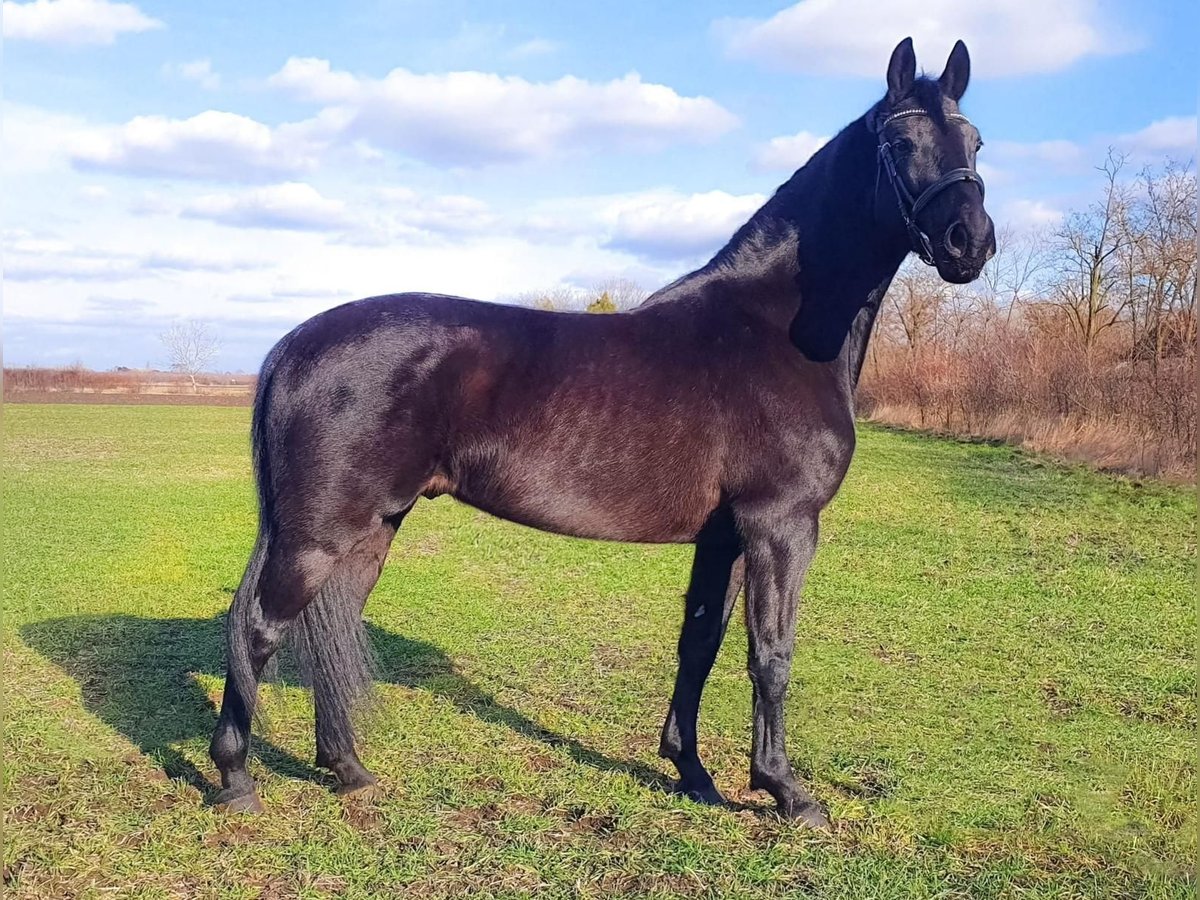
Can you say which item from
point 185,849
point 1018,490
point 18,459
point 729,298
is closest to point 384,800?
point 185,849

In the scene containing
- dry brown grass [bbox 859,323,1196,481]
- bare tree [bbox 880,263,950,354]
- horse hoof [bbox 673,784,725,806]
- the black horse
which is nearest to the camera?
the black horse

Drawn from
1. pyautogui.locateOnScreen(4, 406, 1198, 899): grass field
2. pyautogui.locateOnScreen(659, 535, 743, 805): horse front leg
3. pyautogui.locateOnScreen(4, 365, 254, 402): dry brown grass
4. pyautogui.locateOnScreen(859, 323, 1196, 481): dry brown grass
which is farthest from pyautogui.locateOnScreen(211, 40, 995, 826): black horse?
pyautogui.locateOnScreen(4, 365, 254, 402): dry brown grass

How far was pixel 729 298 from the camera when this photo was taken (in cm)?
358

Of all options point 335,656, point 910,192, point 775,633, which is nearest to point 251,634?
point 335,656

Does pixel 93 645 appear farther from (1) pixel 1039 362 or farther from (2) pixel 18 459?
(1) pixel 1039 362

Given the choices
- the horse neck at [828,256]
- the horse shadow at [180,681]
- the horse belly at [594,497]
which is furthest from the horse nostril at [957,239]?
the horse shadow at [180,681]

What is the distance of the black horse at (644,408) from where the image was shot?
3205mm

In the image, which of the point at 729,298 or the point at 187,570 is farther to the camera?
the point at 187,570

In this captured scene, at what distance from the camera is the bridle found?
310 cm

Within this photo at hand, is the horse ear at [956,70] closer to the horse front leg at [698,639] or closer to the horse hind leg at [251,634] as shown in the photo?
the horse front leg at [698,639]

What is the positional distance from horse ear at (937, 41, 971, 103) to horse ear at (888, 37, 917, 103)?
0.40 feet

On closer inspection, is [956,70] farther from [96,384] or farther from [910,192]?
[96,384]

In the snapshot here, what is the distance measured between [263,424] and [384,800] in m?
1.60

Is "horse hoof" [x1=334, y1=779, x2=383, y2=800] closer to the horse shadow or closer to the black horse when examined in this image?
the black horse
